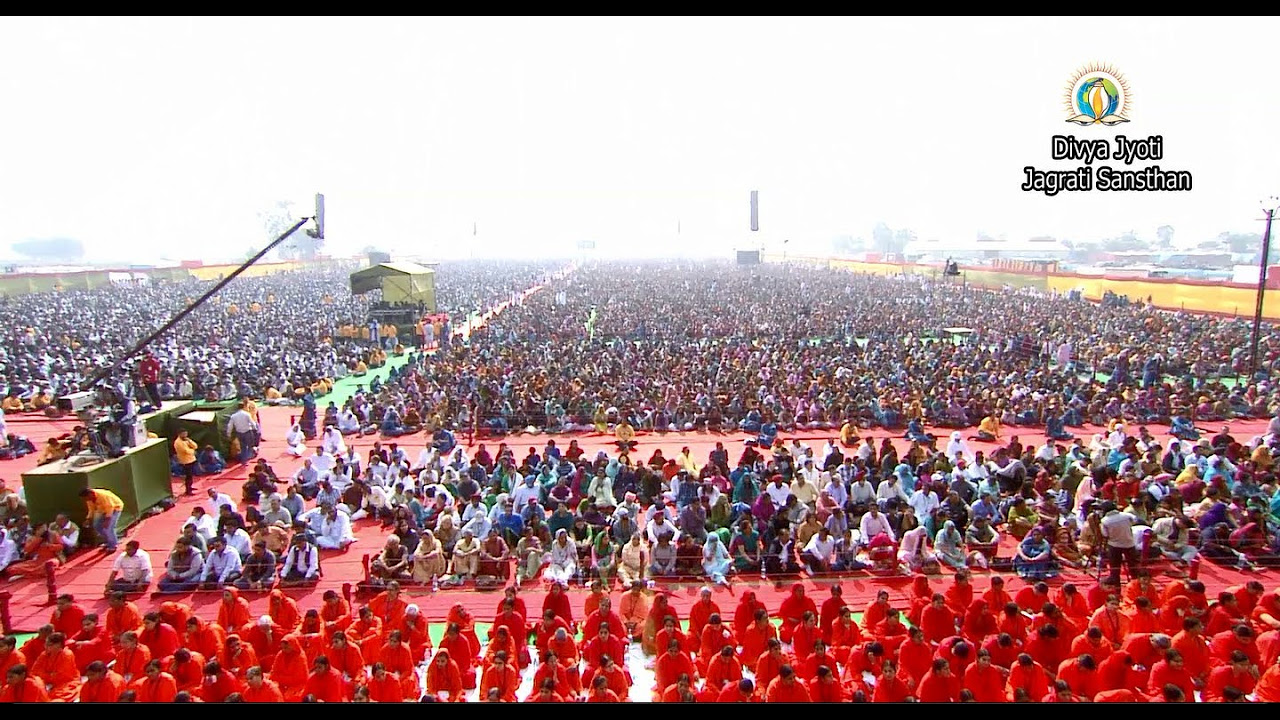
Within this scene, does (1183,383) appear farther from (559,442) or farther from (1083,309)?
(1083,309)

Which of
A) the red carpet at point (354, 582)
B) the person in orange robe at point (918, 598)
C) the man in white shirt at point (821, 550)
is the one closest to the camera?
the person in orange robe at point (918, 598)

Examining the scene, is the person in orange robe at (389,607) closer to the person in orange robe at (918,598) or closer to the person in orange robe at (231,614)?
the person in orange robe at (231,614)

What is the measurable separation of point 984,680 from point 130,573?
27.5ft

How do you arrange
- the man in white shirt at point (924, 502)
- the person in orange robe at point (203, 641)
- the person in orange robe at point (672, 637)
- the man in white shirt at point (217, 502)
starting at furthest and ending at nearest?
1. the man in white shirt at point (217, 502)
2. the man in white shirt at point (924, 502)
3. the person in orange robe at point (203, 641)
4. the person in orange robe at point (672, 637)

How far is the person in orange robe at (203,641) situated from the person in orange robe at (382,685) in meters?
1.52

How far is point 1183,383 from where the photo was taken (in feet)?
56.0

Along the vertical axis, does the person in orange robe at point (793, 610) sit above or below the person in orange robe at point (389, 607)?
below

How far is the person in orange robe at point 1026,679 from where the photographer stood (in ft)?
18.3

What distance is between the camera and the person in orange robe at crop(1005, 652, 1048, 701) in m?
5.59

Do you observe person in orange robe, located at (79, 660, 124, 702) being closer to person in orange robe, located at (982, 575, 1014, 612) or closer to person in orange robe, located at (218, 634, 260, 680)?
person in orange robe, located at (218, 634, 260, 680)

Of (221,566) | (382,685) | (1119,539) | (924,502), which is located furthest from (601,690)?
(1119,539)

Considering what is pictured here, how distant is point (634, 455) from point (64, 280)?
59064mm

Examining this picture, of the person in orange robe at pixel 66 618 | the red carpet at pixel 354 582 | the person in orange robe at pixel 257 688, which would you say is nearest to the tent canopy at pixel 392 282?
the red carpet at pixel 354 582
